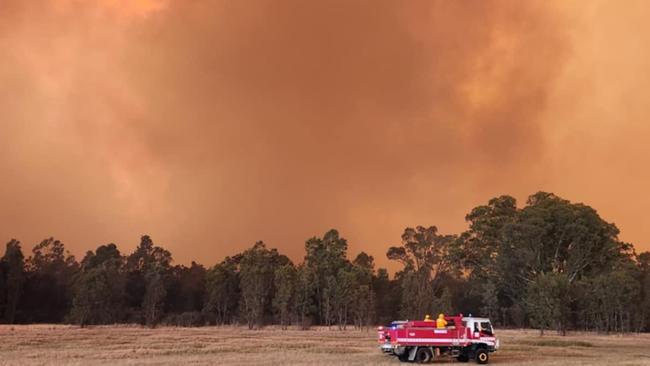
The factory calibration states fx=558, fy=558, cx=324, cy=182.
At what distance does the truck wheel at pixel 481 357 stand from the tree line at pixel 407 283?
53.4m

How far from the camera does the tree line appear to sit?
102312 mm

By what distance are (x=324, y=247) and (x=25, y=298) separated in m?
74.5

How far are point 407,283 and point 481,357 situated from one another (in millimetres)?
70417

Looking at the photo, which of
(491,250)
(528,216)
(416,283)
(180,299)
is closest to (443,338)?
(416,283)

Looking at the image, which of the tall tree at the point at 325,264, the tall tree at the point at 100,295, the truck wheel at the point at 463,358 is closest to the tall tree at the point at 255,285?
the tall tree at the point at 325,264

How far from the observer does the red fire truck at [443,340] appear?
125ft

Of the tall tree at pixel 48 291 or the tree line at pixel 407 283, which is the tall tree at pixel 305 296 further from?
the tall tree at pixel 48 291

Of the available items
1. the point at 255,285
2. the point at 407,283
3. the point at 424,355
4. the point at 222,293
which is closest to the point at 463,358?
the point at 424,355

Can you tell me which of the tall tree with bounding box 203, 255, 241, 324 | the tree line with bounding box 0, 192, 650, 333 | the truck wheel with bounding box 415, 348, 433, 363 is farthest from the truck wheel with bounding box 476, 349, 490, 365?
the tall tree with bounding box 203, 255, 241, 324

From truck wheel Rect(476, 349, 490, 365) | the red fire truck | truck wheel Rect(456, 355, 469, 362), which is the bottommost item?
truck wheel Rect(456, 355, 469, 362)

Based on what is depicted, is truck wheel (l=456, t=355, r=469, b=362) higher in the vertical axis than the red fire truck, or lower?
lower

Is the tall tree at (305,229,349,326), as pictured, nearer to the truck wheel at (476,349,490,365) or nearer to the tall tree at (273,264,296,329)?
the tall tree at (273,264,296,329)

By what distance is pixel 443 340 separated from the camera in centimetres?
3834

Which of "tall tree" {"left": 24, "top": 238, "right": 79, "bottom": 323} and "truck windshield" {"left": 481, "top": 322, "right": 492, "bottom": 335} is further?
"tall tree" {"left": 24, "top": 238, "right": 79, "bottom": 323}
